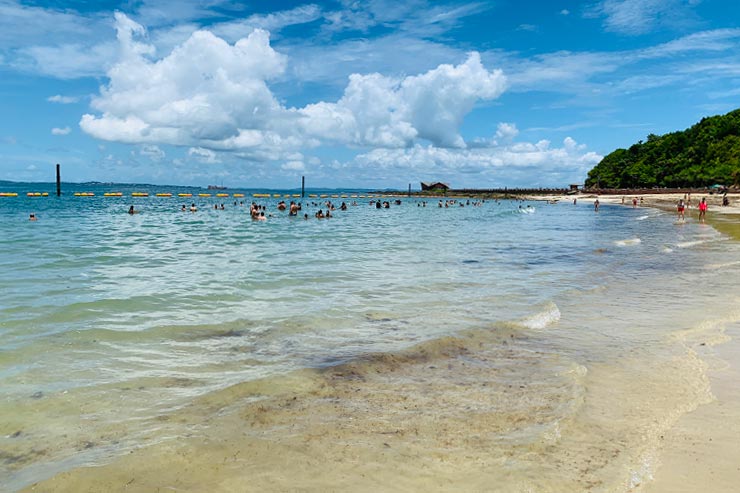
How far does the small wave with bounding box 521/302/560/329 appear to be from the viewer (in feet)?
31.4

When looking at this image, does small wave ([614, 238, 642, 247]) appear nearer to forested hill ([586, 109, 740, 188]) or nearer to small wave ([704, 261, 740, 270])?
small wave ([704, 261, 740, 270])

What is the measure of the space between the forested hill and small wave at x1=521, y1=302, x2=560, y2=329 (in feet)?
331

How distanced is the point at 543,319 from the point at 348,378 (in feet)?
16.5

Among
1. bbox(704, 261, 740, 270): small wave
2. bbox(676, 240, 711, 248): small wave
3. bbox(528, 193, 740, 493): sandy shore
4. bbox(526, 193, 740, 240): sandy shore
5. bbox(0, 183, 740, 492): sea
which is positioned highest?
bbox(526, 193, 740, 240): sandy shore

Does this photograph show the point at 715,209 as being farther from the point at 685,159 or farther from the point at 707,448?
the point at 707,448

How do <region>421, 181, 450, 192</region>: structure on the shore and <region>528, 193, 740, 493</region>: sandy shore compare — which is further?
<region>421, 181, 450, 192</region>: structure on the shore

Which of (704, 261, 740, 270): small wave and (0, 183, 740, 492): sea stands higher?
(704, 261, 740, 270): small wave

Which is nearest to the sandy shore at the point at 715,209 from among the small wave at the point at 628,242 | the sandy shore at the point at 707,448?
the small wave at the point at 628,242

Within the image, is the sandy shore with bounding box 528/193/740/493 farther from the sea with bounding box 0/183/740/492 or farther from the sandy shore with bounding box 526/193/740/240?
the sandy shore with bounding box 526/193/740/240

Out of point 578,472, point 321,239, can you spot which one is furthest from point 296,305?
point 321,239

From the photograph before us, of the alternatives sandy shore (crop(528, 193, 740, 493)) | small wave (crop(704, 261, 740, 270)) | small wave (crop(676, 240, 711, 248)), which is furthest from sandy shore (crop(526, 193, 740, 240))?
sandy shore (crop(528, 193, 740, 493))

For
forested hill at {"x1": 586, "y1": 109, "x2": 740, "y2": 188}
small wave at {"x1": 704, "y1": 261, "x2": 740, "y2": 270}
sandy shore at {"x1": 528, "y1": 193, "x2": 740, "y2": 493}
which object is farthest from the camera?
forested hill at {"x1": 586, "y1": 109, "x2": 740, "y2": 188}

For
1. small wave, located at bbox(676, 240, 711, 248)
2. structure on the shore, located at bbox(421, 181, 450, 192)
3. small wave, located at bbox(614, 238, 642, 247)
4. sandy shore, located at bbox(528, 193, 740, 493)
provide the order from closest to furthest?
1. sandy shore, located at bbox(528, 193, 740, 493)
2. small wave, located at bbox(676, 240, 711, 248)
3. small wave, located at bbox(614, 238, 642, 247)
4. structure on the shore, located at bbox(421, 181, 450, 192)

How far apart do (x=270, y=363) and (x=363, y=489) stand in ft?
11.9
